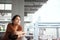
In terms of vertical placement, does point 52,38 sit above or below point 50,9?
below

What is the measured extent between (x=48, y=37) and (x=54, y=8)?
15.0 feet

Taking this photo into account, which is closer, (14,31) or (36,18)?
(14,31)

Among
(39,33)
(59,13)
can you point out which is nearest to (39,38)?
(39,33)

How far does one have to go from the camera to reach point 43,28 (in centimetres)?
233

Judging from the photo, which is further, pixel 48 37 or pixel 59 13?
pixel 59 13

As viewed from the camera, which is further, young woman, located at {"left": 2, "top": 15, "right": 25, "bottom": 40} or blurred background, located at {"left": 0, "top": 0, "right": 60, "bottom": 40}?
blurred background, located at {"left": 0, "top": 0, "right": 60, "bottom": 40}

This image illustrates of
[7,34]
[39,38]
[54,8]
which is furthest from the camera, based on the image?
[54,8]

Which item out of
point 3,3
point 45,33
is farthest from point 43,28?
point 3,3

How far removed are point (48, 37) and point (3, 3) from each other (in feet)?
15.0

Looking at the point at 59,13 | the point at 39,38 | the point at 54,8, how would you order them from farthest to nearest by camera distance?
the point at 54,8, the point at 59,13, the point at 39,38

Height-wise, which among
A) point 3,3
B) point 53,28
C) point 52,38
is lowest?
point 52,38

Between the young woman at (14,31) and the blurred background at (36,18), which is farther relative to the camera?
the blurred background at (36,18)

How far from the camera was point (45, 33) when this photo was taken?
2.38 m

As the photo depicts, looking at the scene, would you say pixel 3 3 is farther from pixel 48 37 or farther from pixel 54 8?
pixel 48 37
